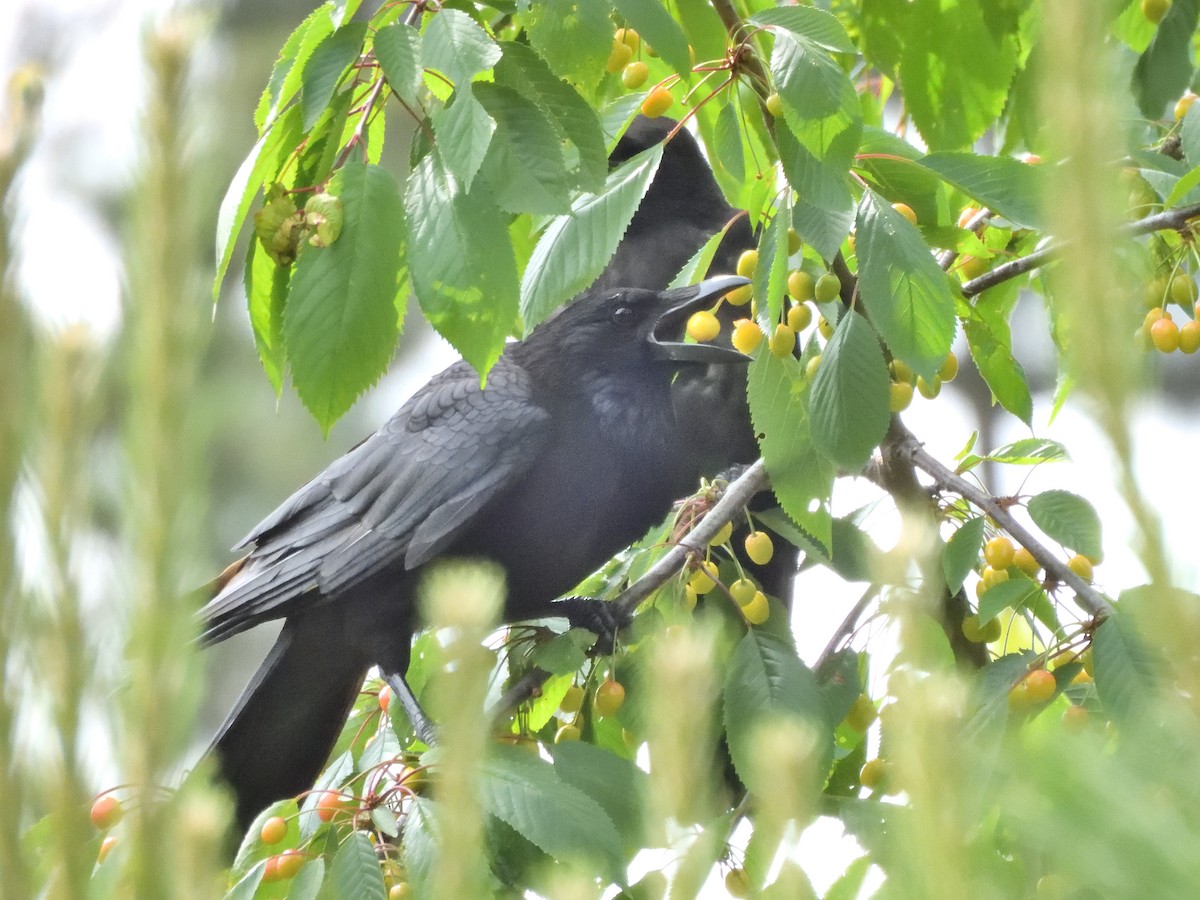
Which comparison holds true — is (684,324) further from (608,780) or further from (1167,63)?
(608,780)

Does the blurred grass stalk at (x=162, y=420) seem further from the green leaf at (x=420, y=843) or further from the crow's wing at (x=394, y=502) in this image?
the crow's wing at (x=394, y=502)

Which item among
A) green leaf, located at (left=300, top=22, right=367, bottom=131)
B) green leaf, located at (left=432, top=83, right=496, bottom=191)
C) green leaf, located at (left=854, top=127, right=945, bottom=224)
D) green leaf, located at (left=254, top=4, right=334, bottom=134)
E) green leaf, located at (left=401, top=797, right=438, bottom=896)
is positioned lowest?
green leaf, located at (left=401, top=797, right=438, bottom=896)

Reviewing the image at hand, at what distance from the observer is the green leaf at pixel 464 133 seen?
176 cm

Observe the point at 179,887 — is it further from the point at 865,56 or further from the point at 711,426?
the point at 711,426

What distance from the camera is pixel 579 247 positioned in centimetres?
203

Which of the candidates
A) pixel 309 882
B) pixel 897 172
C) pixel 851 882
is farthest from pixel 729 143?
pixel 309 882

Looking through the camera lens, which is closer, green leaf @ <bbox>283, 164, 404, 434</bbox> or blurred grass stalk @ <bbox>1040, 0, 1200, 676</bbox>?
blurred grass stalk @ <bbox>1040, 0, 1200, 676</bbox>

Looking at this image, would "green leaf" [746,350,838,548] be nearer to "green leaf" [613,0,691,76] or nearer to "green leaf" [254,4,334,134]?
"green leaf" [613,0,691,76]

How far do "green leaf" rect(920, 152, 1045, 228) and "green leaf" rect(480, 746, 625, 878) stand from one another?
1.00 metres

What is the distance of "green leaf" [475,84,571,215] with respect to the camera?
183 cm

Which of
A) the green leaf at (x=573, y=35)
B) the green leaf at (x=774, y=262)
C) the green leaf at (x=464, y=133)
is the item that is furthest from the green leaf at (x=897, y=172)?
the green leaf at (x=464, y=133)

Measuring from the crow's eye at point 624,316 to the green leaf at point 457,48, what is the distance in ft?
5.14

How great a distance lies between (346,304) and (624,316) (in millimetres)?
1571

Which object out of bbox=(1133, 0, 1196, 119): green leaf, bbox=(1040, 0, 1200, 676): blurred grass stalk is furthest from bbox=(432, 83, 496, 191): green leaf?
bbox=(1133, 0, 1196, 119): green leaf
